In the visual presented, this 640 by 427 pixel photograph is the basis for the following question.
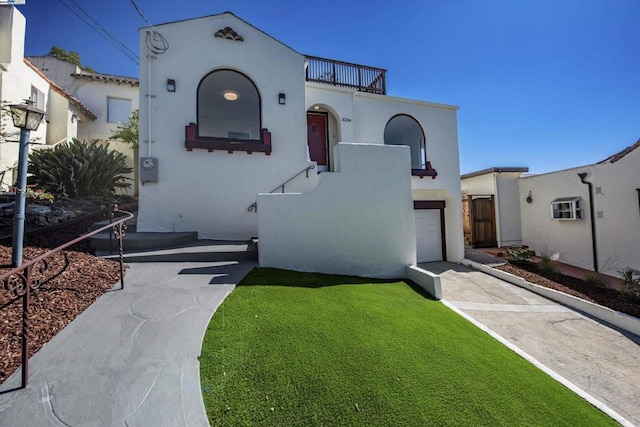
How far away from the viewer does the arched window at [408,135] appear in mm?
9914

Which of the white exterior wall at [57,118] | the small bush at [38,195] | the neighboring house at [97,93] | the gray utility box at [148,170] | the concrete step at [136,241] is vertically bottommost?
the concrete step at [136,241]

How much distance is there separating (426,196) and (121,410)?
9930 millimetres

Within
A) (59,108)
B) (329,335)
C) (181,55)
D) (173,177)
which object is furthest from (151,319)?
(59,108)

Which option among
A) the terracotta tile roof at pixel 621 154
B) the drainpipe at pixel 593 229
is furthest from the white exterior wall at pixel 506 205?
the terracotta tile roof at pixel 621 154

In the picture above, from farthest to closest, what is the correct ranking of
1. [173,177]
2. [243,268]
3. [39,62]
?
[39,62], [173,177], [243,268]

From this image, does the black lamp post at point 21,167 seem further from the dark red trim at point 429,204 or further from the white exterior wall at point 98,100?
the white exterior wall at point 98,100

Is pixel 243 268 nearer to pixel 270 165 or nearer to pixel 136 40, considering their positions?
pixel 270 165

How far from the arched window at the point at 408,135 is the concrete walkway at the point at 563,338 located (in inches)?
199

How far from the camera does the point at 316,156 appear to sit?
965 cm

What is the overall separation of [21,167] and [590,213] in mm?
Result: 14492

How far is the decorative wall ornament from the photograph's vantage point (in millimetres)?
7573

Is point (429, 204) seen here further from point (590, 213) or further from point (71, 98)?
point (71, 98)

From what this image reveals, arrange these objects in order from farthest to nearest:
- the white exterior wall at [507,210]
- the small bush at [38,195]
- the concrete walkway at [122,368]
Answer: the white exterior wall at [507,210]
the small bush at [38,195]
the concrete walkway at [122,368]

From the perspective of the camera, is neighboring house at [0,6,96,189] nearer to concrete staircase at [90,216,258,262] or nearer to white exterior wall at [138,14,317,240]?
white exterior wall at [138,14,317,240]
